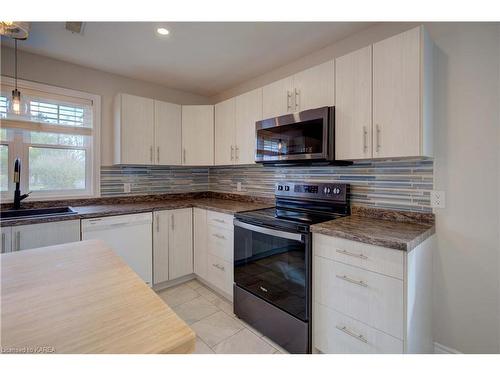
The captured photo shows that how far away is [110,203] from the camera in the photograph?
8.84 feet

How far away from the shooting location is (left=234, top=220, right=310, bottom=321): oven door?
1572mm

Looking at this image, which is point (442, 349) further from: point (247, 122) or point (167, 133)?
point (167, 133)

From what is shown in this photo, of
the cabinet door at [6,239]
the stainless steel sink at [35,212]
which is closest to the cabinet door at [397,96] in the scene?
the stainless steel sink at [35,212]

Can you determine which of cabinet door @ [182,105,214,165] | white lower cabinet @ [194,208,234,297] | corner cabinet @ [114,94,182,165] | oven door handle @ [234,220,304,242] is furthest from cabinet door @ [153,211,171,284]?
oven door handle @ [234,220,304,242]

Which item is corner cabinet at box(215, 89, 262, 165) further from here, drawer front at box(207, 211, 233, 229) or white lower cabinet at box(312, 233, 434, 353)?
white lower cabinet at box(312, 233, 434, 353)

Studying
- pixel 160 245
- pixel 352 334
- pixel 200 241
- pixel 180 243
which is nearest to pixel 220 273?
pixel 200 241

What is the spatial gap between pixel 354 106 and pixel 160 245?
2.19m

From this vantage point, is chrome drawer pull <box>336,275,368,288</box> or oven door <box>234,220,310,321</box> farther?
oven door <box>234,220,310,321</box>

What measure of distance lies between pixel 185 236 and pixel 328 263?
168 cm

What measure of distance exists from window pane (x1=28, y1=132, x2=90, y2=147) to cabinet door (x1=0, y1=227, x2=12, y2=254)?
3.43ft

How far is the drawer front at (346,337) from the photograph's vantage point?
1.26 m

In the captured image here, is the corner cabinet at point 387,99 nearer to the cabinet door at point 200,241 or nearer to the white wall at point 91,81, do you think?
the cabinet door at point 200,241
